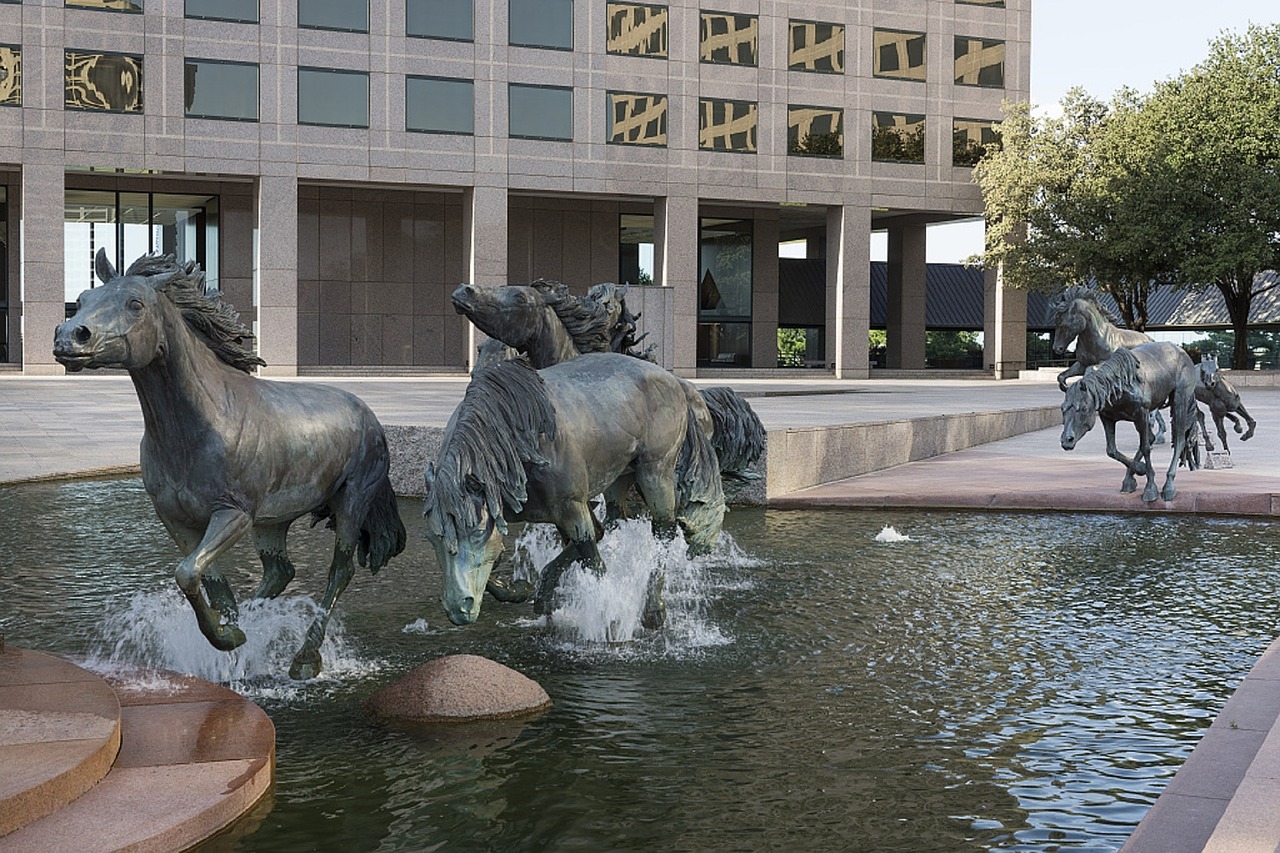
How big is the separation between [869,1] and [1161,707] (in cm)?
5527

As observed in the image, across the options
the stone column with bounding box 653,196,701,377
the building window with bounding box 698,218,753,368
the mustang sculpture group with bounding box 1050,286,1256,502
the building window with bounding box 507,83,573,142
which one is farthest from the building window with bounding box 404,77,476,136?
the mustang sculpture group with bounding box 1050,286,1256,502

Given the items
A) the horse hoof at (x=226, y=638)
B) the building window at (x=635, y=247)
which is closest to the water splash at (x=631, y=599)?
the horse hoof at (x=226, y=638)

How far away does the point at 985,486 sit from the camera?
1644 centimetres

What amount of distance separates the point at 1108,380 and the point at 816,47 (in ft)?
149

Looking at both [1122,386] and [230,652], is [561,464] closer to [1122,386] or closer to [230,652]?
[230,652]

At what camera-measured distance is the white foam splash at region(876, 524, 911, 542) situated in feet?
41.4

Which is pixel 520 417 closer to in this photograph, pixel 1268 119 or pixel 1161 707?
pixel 1161 707

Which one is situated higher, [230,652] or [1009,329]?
[1009,329]

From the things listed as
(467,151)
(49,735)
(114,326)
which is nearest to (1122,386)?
(114,326)

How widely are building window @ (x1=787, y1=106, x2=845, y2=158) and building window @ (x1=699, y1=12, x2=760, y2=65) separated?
2.84 meters

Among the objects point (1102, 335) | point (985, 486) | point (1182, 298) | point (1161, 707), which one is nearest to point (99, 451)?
point (985, 486)

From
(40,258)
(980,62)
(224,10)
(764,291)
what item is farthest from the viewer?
(764,291)

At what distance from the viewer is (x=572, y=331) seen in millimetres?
9078

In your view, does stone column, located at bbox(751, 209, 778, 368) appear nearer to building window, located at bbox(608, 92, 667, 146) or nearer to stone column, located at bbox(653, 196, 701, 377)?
stone column, located at bbox(653, 196, 701, 377)
